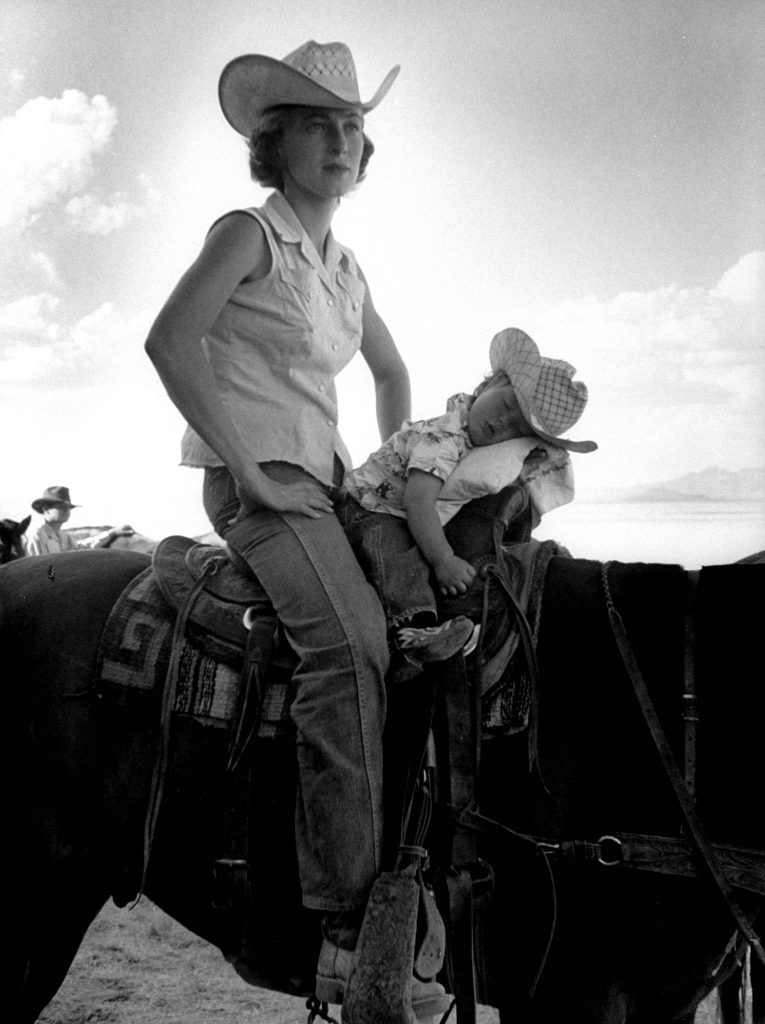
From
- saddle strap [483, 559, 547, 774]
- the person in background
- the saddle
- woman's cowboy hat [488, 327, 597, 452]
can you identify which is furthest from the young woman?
the person in background

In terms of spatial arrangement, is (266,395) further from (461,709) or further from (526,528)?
(461,709)

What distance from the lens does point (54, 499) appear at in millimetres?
10969

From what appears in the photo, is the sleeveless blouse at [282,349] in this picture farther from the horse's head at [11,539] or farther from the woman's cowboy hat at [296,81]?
the horse's head at [11,539]

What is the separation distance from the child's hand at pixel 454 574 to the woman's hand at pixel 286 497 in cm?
36

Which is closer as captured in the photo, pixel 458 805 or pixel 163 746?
pixel 458 805

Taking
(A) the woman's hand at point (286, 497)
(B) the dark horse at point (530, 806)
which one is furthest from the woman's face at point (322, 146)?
(B) the dark horse at point (530, 806)

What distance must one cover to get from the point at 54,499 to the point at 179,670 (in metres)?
9.04

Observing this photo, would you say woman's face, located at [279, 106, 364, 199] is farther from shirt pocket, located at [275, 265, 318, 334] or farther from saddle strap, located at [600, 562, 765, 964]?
saddle strap, located at [600, 562, 765, 964]

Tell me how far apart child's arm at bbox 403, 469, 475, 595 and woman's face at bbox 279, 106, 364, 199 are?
2.91 feet

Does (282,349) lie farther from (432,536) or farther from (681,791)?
(681,791)

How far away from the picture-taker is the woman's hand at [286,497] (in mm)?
2490

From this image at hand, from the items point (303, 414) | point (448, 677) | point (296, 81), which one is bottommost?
point (448, 677)

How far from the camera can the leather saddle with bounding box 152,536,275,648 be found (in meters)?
2.56

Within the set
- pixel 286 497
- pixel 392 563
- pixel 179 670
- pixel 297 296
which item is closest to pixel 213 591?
pixel 179 670
